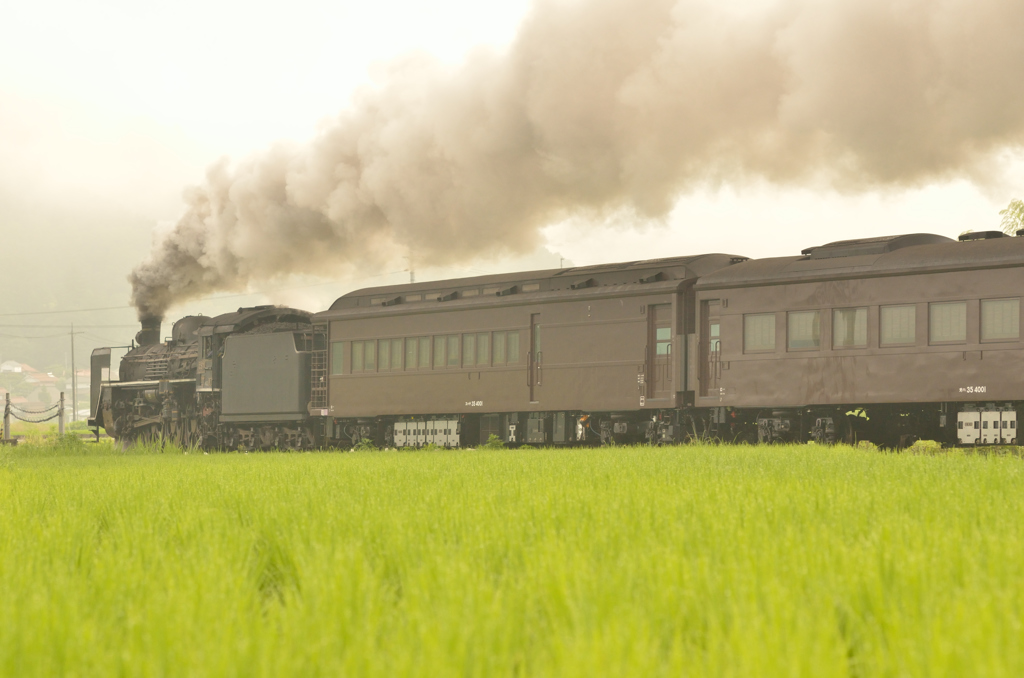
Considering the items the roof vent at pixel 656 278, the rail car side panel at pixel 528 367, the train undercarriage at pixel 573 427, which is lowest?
the train undercarriage at pixel 573 427

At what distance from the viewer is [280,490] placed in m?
9.31

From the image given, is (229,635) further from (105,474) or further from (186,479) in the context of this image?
(105,474)

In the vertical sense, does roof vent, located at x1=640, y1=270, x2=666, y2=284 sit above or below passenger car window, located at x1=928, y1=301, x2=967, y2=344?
above

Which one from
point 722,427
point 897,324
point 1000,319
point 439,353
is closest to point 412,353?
point 439,353

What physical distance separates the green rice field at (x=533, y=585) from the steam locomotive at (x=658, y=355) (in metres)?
9.54

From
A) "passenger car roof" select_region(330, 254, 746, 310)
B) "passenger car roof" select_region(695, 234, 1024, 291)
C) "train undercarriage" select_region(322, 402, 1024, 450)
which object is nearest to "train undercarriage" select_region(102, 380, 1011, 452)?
"train undercarriage" select_region(322, 402, 1024, 450)

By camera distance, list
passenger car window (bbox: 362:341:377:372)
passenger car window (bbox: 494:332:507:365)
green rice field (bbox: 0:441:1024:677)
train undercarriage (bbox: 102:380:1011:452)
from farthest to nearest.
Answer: passenger car window (bbox: 362:341:377:372) → passenger car window (bbox: 494:332:507:365) → train undercarriage (bbox: 102:380:1011:452) → green rice field (bbox: 0:441:1024:677)

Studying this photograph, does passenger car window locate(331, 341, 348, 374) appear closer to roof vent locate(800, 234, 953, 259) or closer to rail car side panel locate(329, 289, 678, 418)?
rail car side panel locate(329, 289, 678, 418)

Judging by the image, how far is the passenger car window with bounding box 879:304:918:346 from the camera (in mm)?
17188

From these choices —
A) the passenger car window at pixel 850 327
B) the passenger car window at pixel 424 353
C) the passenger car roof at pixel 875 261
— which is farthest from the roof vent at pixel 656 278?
the passenger car window at pixel 424 353

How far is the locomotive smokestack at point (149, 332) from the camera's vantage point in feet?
115

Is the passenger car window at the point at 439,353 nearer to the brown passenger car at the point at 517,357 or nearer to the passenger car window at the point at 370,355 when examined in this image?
the brown passenger car at the point at 517,357

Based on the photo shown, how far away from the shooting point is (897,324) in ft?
56.9

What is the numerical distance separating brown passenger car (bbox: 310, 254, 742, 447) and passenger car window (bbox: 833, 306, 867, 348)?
120 inches
